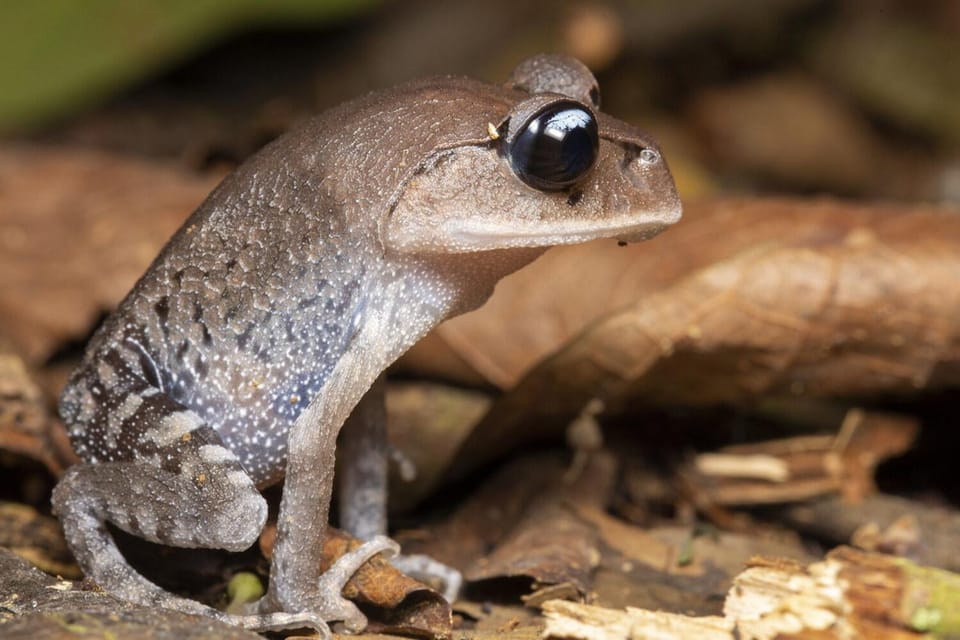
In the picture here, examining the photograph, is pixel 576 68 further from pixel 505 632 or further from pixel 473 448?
pixel 505 632

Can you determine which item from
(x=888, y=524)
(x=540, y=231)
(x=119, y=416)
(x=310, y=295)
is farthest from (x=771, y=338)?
(x=119, y=416)

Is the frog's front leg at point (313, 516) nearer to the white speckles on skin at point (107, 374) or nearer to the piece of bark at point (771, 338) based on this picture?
the white speckles on skin at point (107, 374)

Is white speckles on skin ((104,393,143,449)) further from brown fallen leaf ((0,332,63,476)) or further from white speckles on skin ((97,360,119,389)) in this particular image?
brown fallen leaf ((0,332,63,476))

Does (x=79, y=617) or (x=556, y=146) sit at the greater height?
(x=556, y=146)

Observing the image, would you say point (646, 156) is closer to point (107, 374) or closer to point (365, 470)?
point (365, 470)

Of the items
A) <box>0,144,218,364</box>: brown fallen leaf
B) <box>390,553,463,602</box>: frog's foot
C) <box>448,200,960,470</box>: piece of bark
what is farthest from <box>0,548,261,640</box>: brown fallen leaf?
<box>0,144,218,364</box>: brown fallen leaf

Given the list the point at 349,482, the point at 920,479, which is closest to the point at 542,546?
the point at 349,482

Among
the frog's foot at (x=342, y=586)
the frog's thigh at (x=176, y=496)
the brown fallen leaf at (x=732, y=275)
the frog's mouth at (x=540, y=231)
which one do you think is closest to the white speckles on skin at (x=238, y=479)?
the frog's thigh at (x=176, y=496)
